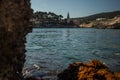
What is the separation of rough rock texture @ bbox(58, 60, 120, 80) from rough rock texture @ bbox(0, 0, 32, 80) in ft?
12.2

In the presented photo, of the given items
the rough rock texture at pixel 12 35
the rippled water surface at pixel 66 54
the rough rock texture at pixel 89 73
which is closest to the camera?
the rough rock texture at pixel 12 35

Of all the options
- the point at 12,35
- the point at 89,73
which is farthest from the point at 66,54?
the point at 12,35

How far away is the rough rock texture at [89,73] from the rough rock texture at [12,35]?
12.2 ft

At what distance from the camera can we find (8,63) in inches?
495

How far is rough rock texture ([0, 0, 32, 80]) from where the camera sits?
12.1 meters

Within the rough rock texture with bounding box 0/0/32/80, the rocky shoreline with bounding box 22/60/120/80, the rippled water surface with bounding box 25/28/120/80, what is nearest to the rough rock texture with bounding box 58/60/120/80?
the rocky shoreline with bounding box 22/60/120/80

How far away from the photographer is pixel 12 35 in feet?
42.4

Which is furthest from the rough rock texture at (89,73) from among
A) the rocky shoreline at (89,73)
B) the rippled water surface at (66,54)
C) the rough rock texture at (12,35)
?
the rough rock texture at (12,35)

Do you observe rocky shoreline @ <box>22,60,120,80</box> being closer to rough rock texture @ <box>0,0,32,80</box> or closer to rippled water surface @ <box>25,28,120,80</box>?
rough rock texture @ <box>0,0,32,80</box>

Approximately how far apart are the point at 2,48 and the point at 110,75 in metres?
6.66

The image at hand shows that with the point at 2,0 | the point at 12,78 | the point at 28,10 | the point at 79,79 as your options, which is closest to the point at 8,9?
the point at 2,0

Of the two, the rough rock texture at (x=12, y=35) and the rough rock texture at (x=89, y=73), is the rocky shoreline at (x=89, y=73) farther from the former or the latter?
the rough rock texture at (x=12, y=35)

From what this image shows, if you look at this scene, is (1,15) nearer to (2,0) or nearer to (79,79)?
(2,0)

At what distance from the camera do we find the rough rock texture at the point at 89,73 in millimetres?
15242
